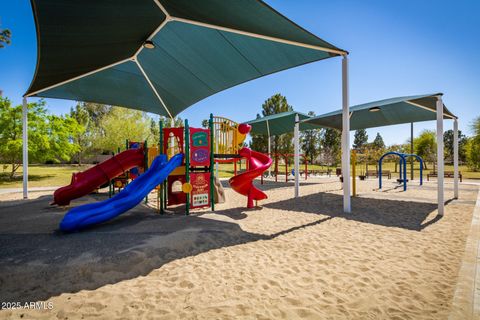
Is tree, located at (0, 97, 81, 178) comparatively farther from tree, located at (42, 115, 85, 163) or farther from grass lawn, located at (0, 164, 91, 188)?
grass lawn, located at (0, 164, 91, 188)

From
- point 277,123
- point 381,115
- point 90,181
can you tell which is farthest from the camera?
point 277,123

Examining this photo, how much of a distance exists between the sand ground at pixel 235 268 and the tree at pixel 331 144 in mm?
46413

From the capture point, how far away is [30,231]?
17.0 ft

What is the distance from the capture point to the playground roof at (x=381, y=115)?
33.3 ft

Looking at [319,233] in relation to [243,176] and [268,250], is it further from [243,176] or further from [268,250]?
[243,176]

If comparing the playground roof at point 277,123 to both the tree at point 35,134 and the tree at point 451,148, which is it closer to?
the tree at point 35,134

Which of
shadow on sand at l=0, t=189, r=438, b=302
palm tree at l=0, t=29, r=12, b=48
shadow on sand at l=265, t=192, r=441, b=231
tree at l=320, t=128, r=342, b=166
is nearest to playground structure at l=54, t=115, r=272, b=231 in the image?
shadow on sand at l=0, t=189, r=438, b=302

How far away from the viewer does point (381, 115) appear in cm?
1252

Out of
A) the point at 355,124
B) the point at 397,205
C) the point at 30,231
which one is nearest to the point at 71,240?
the point at 30,231

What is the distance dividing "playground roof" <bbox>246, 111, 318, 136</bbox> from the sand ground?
12186 mm

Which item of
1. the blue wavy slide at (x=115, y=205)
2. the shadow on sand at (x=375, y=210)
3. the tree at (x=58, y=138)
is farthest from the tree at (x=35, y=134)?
the shadow on sand at (x=375, y=210)

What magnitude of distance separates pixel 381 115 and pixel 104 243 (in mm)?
13701

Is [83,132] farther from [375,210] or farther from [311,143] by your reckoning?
[311,143]

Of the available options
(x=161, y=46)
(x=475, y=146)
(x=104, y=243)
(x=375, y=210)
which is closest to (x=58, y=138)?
(x=161, y=46)
